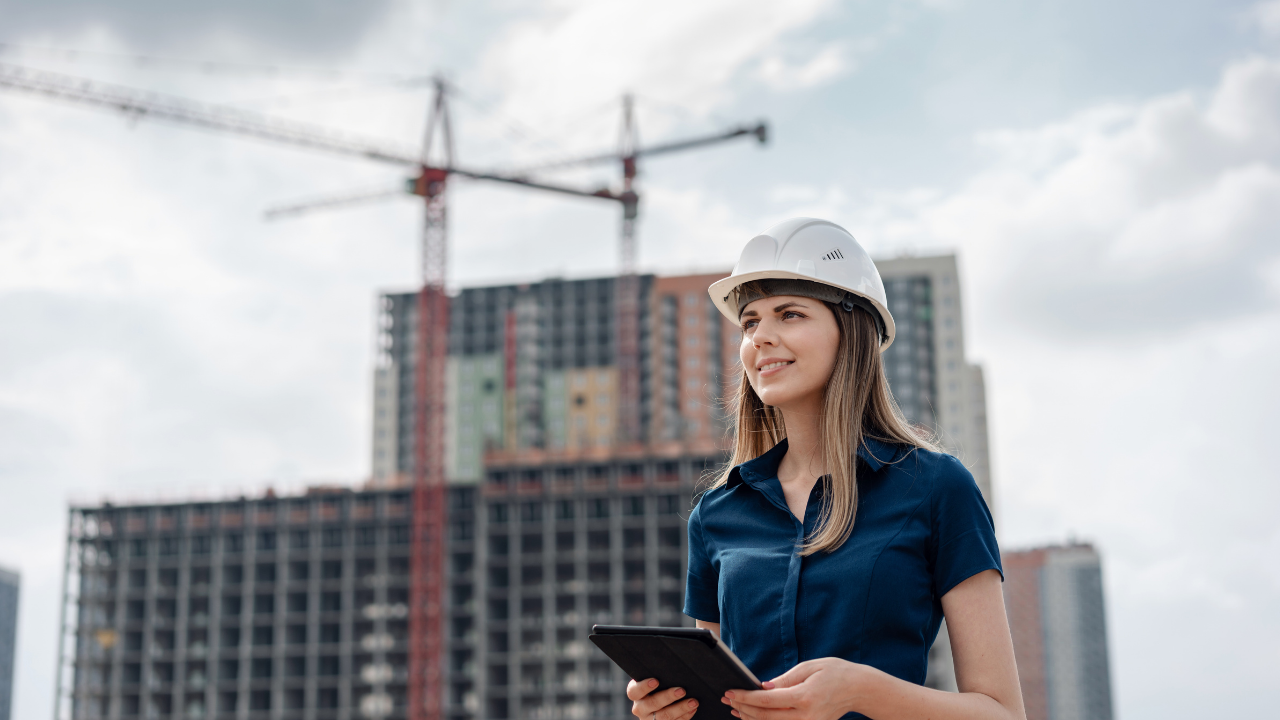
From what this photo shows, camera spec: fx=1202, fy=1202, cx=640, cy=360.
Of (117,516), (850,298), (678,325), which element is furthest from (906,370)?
(850,298)

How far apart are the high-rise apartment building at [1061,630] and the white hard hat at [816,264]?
147 m

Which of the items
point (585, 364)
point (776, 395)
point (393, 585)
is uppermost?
point (585, 364)

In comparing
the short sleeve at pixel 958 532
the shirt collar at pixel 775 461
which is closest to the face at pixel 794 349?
the shirt collar at pixel 775 461

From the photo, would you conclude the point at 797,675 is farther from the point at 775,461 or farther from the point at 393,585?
the point at 393,585

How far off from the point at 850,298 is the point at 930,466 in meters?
0.51

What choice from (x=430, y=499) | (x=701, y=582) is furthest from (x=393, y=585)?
(x=701, y=582)

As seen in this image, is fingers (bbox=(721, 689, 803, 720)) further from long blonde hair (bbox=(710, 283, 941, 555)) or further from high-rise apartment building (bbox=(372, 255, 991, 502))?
high-rise apartment building (bbox=(372, 255, 991, 502))

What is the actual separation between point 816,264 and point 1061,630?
6072 inches

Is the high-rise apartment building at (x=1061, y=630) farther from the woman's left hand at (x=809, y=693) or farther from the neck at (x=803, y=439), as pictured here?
the woman's left hand at (x=809, y=693)

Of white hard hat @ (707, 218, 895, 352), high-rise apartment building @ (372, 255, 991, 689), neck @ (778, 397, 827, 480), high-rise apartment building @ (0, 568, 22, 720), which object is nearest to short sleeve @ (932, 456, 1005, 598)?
neck @ (778, 397, 827, 480)

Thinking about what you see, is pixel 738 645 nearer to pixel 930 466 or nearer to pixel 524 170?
pixel 930 466

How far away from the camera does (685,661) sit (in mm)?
2641

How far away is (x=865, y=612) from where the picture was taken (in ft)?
9.32

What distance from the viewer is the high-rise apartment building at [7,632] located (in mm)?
177750
